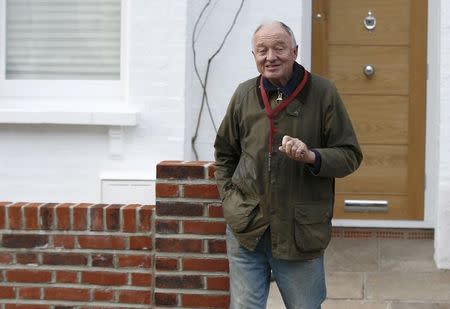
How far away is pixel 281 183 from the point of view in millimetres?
3592

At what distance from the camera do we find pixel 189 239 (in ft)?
14.1

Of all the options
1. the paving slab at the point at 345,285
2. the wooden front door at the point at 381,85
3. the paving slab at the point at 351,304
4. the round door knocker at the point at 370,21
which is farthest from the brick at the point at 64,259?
the round door knocker at the point at 370,21

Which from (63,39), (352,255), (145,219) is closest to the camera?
(145,219)

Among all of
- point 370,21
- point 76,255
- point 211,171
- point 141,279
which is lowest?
point 141,279

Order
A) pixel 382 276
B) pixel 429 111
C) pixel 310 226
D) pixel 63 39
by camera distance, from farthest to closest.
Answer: pixel 429 111
pixel 63 39
pixel 382 276
pixel 310 226

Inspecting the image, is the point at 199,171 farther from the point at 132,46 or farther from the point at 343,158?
the point at 132,46

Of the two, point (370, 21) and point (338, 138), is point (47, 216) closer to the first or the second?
point (338, 138)

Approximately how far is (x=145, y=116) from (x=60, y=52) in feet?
2.93

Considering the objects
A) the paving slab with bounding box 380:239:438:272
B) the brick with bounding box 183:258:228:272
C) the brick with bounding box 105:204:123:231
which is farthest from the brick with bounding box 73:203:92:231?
the paving slab with bounding box 380:239:438:272

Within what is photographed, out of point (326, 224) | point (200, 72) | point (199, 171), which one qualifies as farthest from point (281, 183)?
point (200, 72)

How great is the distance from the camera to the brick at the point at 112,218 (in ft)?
14.5

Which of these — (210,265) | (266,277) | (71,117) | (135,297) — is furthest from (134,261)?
(71,117)

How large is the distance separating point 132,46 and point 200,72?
52 centimetres

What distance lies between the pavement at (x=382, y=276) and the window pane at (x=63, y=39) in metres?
2.13
